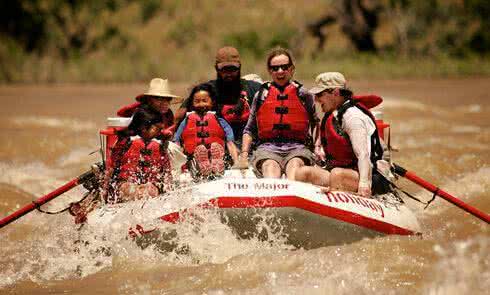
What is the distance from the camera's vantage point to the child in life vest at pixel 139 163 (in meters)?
6.06

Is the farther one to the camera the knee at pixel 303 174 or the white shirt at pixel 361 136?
the knee at pixel 303 174

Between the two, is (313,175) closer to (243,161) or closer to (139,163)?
(243,161)

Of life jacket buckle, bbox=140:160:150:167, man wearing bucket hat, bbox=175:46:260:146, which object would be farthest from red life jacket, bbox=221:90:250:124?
life jacket buckle, bbox=140:160:150:167

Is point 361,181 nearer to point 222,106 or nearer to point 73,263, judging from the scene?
point 222,106

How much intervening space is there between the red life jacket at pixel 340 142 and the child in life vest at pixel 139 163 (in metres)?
1.05

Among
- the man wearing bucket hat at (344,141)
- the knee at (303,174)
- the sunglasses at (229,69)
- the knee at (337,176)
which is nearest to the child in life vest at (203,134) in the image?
the sunglasses at (229,69)

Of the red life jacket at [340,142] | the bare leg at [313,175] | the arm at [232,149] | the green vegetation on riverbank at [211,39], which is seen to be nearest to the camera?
the red life jacket at [340,142]

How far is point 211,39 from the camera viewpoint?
2538 cm

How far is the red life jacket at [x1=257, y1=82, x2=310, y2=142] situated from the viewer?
6.21 meters

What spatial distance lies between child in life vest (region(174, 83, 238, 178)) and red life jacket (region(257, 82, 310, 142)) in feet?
0.88

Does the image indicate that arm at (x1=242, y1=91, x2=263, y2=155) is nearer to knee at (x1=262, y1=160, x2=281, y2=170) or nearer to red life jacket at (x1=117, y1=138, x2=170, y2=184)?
knee at (x1=262, y1=160, x2=281, y2=170)

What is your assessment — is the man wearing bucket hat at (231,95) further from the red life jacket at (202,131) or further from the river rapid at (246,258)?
the river rapid at (246,258)

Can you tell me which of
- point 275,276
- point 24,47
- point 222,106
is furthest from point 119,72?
point 275,276

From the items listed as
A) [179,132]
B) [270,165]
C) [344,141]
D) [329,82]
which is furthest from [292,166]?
[179,132]
